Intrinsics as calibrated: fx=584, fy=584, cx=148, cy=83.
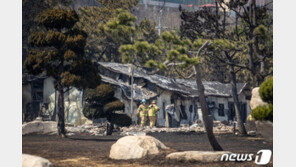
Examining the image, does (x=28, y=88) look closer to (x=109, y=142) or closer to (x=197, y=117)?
(x=109, y=142)

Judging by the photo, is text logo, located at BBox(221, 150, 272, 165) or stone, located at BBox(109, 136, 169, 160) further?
stone, located at BBox(109, 136, 169, 160)

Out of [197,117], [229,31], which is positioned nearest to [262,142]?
[229,31]

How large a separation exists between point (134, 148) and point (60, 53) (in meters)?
7.74

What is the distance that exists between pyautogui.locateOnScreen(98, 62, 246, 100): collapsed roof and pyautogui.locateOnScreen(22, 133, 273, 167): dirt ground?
4.89 m

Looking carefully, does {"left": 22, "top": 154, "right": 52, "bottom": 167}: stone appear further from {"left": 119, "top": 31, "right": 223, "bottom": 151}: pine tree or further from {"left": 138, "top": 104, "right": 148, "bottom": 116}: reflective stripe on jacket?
{"left": 138, "top": 104, "right": 148, "bottom": 116}: reflective stripe on jacket

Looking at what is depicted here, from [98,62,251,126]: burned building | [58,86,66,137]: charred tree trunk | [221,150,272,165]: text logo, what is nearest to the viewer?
[221,150,272,165]: text logo

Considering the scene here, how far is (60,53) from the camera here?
88.1ft

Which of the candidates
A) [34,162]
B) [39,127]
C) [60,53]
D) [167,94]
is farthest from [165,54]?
[167,94]

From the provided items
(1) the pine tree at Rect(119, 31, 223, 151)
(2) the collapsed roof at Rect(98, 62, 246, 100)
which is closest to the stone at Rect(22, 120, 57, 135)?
(1) the pine tree at Rect(119, 31, 223, 151)

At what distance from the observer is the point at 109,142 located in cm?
2552

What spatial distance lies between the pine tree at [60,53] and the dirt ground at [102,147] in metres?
2.08

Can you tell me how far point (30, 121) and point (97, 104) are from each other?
5202mm

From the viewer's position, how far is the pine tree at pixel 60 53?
26031 mm

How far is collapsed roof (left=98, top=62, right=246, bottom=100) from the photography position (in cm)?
3278
